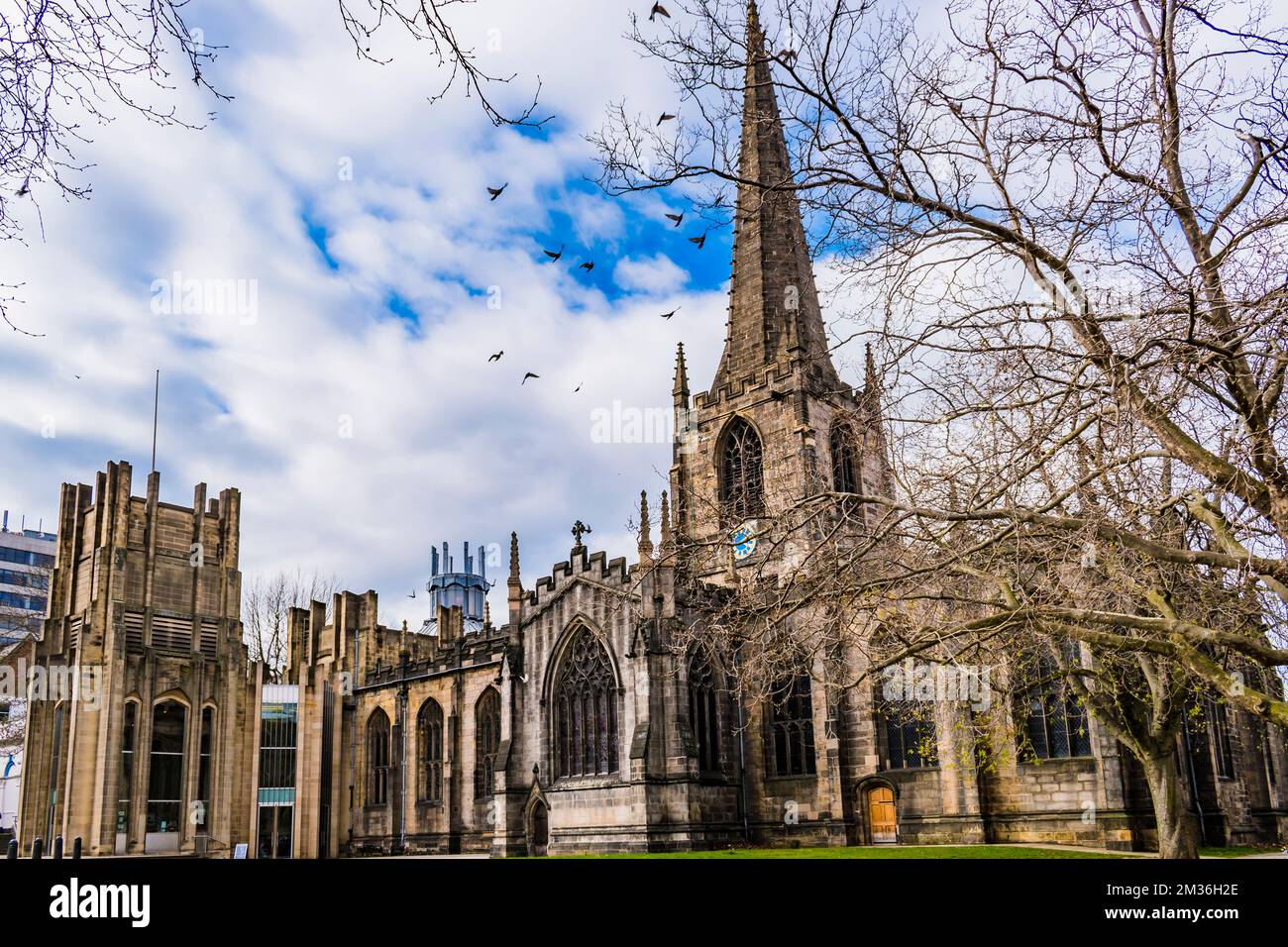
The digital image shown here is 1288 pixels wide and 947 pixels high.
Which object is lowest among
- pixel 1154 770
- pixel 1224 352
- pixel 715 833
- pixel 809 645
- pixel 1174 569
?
pixel 715 833

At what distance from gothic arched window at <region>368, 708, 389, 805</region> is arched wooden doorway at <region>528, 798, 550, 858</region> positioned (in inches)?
511

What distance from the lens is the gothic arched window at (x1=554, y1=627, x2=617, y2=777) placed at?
103 feet

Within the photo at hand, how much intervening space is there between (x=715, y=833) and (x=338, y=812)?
22.0 meters

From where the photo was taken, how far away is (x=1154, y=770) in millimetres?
18750

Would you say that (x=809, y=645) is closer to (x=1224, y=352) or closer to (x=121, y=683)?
(x=1224, y=352)

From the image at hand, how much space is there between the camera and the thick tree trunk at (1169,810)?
18156mm

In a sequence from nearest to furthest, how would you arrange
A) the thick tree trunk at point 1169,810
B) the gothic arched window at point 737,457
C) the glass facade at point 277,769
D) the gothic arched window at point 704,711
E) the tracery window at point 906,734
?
the thick tree trunk at point 1169,810 → the tracery window at point 906,734 → the gothic arched window at point 704,711 → the gothic arched window at point 737,457 → the glass facade at point 277,769

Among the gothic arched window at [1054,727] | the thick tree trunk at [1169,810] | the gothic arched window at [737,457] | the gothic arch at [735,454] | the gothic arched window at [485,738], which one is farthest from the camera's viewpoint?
the gothic arched window at [485,738]

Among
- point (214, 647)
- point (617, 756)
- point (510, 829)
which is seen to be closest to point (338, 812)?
point (214, 647)

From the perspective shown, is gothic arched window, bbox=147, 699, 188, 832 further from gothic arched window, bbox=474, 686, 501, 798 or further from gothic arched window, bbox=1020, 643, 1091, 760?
gothic arched window, bbox=1020, 643, 1091, 760

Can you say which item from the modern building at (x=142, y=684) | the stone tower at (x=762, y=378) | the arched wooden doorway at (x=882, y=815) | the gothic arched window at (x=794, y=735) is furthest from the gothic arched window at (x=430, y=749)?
the arched wooden doorway at (x=882, y=815)

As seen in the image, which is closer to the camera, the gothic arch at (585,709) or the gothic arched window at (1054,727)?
the gothic arched window at (1054,727)

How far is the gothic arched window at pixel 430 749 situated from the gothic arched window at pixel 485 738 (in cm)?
276

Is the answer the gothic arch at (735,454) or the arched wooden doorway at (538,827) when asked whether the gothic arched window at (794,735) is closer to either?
the arched wooden doorway at (538,827)
